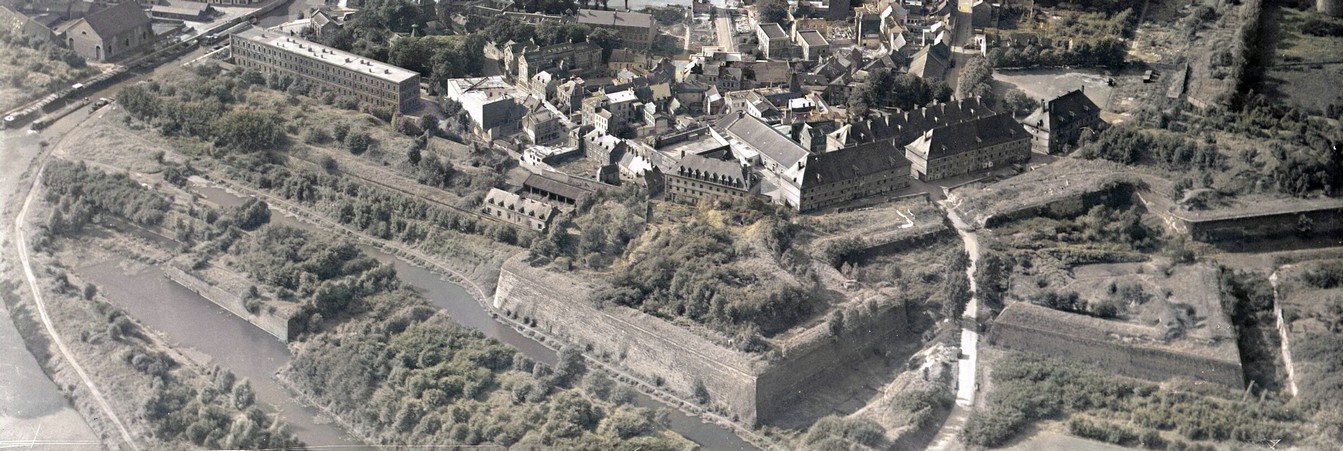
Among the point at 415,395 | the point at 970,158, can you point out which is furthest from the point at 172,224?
the point at 970,158

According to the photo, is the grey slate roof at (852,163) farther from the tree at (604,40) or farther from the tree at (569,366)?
the tree at (604,40)

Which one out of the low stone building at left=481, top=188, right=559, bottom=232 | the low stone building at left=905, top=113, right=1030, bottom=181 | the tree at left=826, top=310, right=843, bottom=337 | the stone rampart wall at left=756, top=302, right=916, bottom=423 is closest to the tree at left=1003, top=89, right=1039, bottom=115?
the low stone building at left=905, top=113, right=1030, bottom=181

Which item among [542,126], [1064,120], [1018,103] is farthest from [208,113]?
[1064,120]

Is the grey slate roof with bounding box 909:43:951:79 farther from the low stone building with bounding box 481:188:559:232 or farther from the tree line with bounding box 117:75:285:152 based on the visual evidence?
the tree line with bounding box 117:75:285:152

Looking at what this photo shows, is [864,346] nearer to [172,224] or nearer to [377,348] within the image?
[377,348]

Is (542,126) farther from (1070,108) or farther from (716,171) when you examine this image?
(1070,108)

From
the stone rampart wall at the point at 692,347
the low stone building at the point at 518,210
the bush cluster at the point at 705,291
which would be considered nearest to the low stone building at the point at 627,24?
the low stone building at the point at 518,210
